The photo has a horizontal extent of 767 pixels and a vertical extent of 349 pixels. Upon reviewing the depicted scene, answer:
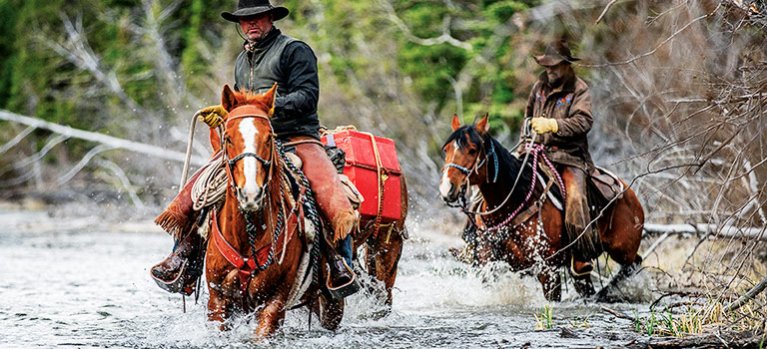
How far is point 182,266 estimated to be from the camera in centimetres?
784

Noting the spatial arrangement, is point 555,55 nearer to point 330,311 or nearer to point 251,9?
point 251,9

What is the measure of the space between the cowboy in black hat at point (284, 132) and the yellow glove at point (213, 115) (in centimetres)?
30

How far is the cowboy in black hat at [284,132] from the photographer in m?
7.71

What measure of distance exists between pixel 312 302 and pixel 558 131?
366cm

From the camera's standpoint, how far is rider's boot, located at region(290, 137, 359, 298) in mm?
7691

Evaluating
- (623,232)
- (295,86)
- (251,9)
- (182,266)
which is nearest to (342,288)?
(182,266)

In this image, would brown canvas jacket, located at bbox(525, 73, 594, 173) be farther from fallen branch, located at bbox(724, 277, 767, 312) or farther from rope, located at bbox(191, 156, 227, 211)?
rope, located at bbox(191, 156, 227, 211)

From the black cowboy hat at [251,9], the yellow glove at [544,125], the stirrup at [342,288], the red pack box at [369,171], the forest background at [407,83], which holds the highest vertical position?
the forest background at [407,83]

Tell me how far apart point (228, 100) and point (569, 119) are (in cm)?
454

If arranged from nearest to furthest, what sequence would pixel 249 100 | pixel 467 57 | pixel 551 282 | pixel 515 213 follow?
pixel 249 100 → pixel 515 213 → pixel 551 282 → pixel 467 57

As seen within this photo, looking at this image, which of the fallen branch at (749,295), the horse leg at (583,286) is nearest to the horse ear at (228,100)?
the fallen branch at (749,295)

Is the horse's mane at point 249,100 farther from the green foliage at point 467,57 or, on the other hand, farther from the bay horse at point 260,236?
the green foliage at point 467,57

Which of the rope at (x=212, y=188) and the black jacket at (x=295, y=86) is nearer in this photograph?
the rope at (x=212, y=188)

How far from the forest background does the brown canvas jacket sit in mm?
699
